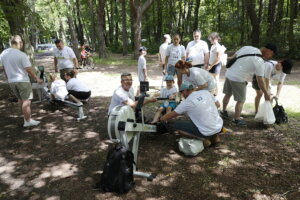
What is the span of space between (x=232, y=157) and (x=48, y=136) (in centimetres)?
376

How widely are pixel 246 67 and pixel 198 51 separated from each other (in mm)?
1882

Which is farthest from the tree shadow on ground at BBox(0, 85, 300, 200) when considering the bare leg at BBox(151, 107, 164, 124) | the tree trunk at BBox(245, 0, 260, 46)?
the tree trunk at BBox(245, 0, 260, 46)

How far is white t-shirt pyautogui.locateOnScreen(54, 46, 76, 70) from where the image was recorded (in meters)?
7.05

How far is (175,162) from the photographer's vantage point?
365cm

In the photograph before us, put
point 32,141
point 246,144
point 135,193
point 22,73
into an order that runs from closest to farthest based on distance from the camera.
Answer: point 135,193 → point 246,144 → point 32,141 → point 22,73

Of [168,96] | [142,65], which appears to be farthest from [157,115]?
[142,65]

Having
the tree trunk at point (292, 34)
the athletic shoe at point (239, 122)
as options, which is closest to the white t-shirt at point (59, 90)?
the athletic shoe at point (239, 122)

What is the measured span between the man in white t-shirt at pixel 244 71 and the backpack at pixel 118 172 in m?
2.98

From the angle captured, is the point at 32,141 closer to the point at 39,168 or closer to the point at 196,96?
the point at 39,168

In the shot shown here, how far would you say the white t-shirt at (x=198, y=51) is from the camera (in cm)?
615

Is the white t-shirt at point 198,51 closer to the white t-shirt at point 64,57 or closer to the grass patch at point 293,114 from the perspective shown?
the grass patch at point 293,114

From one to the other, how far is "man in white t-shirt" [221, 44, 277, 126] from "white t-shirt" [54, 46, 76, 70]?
16.2 ft

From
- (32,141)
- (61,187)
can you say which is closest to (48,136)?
(32,141)

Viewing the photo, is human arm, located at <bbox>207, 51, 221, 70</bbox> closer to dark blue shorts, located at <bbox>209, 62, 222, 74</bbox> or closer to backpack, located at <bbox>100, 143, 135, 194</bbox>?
dark blue shorts, located at <bbox>209, 62, 222, 74</bbox>
